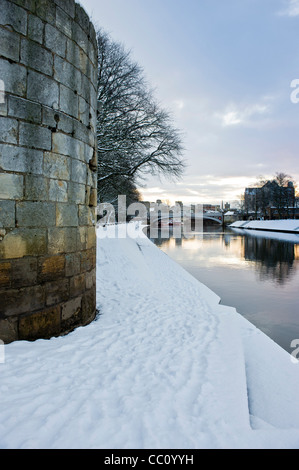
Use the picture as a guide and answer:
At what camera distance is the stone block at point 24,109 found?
324cm

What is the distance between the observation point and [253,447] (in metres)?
2.12

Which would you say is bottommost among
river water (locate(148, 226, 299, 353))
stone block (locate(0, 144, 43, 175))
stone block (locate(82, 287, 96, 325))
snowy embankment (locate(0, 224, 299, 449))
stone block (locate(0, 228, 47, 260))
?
river water (locate(148, 226, 299, 353))

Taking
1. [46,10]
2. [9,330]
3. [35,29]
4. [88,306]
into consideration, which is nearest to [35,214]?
[9,330]

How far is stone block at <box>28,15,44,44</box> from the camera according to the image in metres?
3.37

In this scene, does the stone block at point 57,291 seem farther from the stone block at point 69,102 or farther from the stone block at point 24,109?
the stone block at point 69,102

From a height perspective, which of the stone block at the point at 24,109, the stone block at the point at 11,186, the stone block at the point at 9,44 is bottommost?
the stone block at the point at 11,186

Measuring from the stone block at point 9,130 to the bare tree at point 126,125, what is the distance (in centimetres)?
916

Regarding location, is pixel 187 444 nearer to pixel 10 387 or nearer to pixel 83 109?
pixel 10 387

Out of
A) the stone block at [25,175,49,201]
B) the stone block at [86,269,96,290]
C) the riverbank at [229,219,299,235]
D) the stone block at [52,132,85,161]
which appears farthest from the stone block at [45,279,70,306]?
the riverbank at [229,219,299,235]

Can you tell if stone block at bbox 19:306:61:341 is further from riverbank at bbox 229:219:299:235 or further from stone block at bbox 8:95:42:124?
riverbank at bbox 229:219:299:235

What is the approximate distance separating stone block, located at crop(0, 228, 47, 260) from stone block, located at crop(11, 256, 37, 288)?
0.07 metres

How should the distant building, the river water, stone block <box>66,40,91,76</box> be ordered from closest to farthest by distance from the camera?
stone block <box>66,40,91,76</box>, the river water, the distant building

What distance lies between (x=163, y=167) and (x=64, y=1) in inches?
468

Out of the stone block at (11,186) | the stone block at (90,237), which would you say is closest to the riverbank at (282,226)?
the stone block at (90,237)
